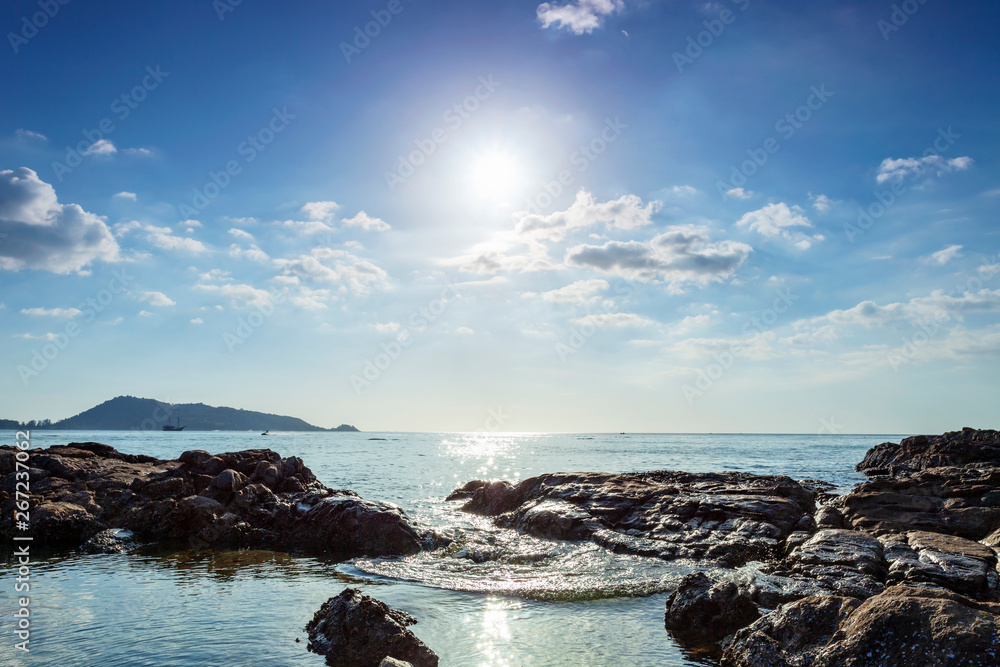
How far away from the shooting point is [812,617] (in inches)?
351

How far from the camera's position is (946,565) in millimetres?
13320

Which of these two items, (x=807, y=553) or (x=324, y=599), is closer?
(x=324, y=599)

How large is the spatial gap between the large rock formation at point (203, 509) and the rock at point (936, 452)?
45025mm

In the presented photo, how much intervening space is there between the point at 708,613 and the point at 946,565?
24.0 ft

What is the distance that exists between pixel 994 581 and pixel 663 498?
11.6 m

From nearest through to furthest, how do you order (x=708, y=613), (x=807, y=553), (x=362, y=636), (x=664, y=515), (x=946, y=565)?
1. (x=362, y=636)
2. (x=708, y=613)
3. (x=946, y=565)
4. (x=807, y=553)
5. (x=664, y=515)

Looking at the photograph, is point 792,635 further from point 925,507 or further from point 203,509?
point 203,509

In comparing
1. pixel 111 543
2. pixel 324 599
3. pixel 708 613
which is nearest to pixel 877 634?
pixel 708 613

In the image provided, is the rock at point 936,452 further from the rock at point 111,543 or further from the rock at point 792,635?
the rock at point 111,543

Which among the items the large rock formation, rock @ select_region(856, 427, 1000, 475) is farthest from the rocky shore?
rock @ select_region(856, 427, 1000, 475)

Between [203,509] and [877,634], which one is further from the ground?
[877,634]

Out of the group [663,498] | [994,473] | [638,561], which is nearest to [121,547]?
[638,561]

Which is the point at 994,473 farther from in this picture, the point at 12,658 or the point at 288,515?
the point at 12,658

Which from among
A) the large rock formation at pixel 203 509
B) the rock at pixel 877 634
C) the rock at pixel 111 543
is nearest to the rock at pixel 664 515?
the large rock formation at pixel 203 509
